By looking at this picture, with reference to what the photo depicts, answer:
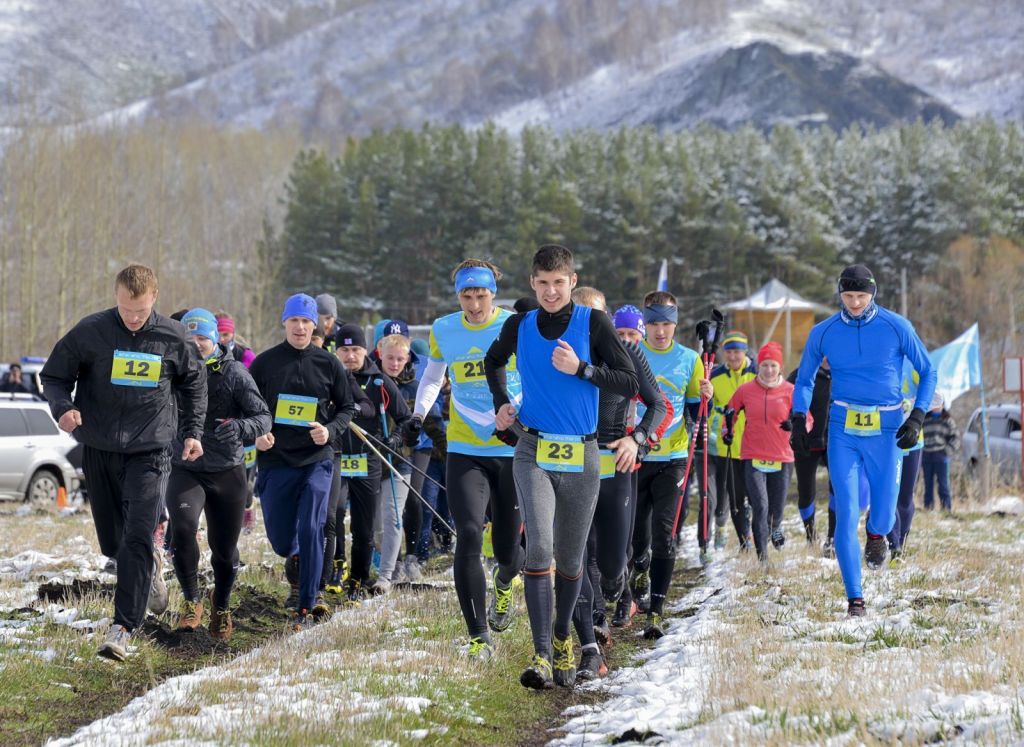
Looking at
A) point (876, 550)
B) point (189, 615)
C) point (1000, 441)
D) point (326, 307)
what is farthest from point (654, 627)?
point (1000, 441)

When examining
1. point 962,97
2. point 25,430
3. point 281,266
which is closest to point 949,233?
point 281,266

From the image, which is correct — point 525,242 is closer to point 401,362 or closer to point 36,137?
point 36,137

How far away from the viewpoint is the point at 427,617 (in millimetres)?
8695

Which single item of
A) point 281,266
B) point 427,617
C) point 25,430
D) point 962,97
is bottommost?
point 427,617

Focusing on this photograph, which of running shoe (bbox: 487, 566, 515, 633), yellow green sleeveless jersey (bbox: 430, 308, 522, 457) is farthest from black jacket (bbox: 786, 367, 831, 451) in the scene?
yellow green sleeveless jersey (bbox: 430, 308, 522, 457)

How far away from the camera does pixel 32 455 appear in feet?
63.4

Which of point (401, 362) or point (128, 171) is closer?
point (401, 362)

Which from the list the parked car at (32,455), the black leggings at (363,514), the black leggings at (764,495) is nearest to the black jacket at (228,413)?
the black leggings at (363,514)

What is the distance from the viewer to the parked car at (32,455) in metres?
19.1

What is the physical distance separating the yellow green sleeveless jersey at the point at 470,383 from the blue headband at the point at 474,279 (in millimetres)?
196

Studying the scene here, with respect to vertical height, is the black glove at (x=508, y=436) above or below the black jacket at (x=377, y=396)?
below

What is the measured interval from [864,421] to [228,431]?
4.13 meters

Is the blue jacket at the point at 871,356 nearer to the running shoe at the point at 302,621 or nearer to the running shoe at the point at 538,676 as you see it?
the running shoe at the point at 538,676

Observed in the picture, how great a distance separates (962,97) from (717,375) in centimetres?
19632
